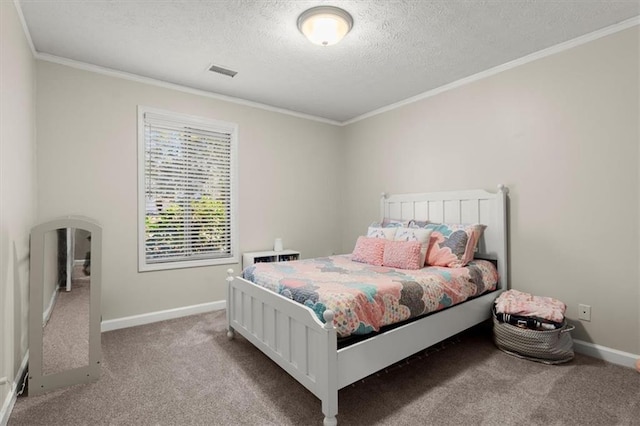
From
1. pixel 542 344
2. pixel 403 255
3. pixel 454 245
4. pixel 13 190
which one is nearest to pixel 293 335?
pixel 403 255

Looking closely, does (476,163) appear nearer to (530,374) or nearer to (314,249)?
(530,374)

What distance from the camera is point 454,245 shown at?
2.84 metres

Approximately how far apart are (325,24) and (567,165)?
2.20 meters

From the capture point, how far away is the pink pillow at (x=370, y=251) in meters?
3.00

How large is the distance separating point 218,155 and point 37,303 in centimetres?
219

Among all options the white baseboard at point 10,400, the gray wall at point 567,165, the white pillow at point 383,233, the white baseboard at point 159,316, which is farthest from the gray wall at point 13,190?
the gray wall at point 567,165

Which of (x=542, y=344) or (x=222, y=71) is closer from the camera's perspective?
(x=542, y=344)

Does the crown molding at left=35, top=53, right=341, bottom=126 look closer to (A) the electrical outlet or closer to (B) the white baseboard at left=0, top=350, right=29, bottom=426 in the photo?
(B) the white baseboard at left=0, top=350, right=29, bottom=426

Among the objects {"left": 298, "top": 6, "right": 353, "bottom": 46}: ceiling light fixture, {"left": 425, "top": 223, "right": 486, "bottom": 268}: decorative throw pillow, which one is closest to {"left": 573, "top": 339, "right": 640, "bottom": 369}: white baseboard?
{"left": 425, "top": 223, "right": 486, "bottom": 268}: decorative throw pillow

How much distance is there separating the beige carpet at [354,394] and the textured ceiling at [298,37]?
2475 millimetres

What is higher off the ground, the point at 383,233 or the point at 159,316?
the point at 383,233

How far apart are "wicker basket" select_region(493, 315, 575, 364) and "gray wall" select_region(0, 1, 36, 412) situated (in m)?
3.27

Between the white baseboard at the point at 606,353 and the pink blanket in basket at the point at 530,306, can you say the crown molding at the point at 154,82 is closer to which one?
the pink blanket in basket at the point at 530,306

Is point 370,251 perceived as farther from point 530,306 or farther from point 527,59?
point 527,59
